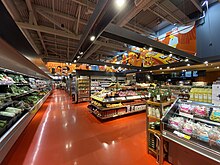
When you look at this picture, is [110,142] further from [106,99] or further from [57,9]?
[57,9]

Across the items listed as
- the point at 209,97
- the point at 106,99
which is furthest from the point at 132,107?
the point at 209,97

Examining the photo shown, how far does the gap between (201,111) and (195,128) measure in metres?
0.31

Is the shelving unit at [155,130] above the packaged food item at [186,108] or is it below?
below

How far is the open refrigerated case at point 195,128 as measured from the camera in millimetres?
1510

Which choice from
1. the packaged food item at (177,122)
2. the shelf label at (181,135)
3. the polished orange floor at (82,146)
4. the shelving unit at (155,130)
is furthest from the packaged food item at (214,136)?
the polished orange floor at (82,146)

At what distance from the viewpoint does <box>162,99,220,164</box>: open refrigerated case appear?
1510mm

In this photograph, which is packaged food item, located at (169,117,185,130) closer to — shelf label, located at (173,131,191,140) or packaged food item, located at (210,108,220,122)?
shelf label, located at (173,131,191,140)

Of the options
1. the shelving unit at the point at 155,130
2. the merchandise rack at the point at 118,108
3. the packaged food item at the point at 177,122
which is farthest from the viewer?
the merchandise rack at the point at 118,108

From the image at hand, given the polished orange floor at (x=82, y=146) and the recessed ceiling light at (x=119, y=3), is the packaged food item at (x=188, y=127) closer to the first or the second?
the polished orange floor at (x=82, y=146)

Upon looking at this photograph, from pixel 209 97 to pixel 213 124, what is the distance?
1.66 ft

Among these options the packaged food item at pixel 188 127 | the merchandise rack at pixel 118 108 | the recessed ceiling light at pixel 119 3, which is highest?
the recessed ceiling light at pixel 119 3

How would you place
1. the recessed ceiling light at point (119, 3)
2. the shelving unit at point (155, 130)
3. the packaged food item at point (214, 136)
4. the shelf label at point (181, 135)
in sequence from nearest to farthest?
1. the packaged food item at point (214, 136)
2. the recessed ceiling light at point (119, 3)
3. the shelf label at point (181, 135)
4. the shelving unit at point (155, 130)

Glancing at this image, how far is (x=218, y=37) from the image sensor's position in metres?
7.12

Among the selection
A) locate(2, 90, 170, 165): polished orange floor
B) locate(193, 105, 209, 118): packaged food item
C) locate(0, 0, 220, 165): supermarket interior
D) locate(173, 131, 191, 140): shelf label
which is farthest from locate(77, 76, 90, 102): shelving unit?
locate(193, 105, 209, 118): packaged food item
